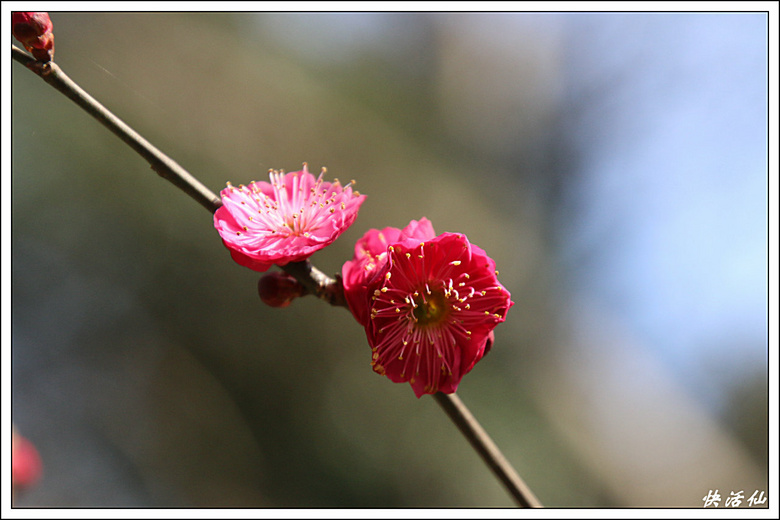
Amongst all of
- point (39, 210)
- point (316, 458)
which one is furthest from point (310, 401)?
point (39, 210)

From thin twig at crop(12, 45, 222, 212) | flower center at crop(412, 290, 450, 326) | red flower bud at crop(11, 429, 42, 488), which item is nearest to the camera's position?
thin twig at crop(12, 45, 222, 212)

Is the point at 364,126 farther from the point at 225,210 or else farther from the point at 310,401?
the point at 225,210

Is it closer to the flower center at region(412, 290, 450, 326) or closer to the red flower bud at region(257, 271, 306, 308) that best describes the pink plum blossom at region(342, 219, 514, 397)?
the flower center at region(412, 290, 450, 326)

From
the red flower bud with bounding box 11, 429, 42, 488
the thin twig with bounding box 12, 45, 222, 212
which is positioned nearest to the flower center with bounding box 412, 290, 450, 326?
the thin twig with bounding box 12, 45, 222, 212

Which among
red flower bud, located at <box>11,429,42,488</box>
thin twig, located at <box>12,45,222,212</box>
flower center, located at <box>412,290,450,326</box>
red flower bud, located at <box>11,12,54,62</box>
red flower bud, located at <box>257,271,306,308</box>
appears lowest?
red flower bud, located at <box>11,429,42,488</box>

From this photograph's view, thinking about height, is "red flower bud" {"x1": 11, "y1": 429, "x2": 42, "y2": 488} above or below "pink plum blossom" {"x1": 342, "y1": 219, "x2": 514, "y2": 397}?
below

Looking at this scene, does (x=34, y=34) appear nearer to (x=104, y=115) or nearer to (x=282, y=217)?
(x=104, y=115)

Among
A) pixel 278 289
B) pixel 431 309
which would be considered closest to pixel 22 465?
pixel 278 289
